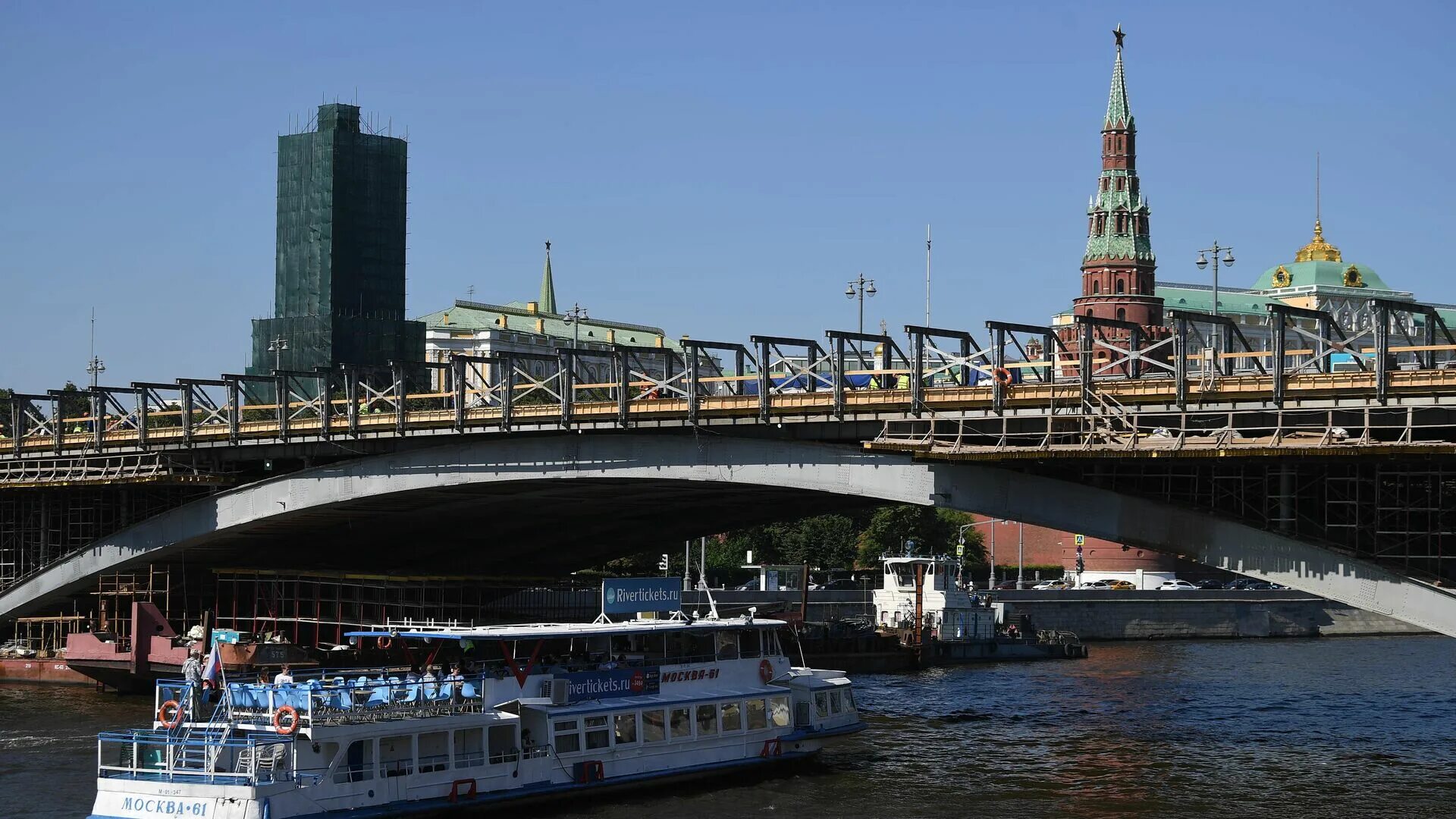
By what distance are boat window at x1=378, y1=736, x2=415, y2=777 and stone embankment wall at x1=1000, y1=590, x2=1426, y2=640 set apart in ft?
243

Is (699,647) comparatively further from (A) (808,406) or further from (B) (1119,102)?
(B) (1119,102)

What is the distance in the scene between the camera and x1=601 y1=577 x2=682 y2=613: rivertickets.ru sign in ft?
164

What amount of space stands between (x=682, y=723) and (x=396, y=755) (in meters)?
8.33

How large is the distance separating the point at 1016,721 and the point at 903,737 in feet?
22.4

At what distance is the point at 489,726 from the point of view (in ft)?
146

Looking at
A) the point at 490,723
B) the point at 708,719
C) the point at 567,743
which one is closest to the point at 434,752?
the point at 490,723

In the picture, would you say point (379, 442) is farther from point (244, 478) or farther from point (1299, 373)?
point (1299, 373)

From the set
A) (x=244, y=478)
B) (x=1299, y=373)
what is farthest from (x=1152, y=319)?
(x=1299, y=373)

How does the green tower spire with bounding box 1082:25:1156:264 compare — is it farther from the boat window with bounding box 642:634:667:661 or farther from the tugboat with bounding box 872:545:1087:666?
the boat window with bounding box 642:634:667:661

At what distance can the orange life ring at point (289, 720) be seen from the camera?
132ft

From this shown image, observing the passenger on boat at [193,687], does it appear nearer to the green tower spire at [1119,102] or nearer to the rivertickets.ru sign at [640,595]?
the rivertickets.ru sign at [640,595]

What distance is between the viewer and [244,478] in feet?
253

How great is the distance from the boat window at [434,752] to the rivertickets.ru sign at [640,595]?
727 cm

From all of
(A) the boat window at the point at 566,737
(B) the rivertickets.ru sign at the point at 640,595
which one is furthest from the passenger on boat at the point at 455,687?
(B) the rivertickets.ru sign at the point at 640,595
